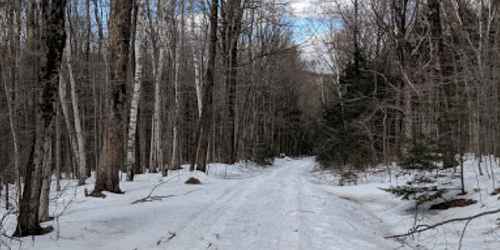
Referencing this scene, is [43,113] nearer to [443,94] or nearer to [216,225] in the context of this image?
[216,225]

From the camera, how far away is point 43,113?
20.3 ft

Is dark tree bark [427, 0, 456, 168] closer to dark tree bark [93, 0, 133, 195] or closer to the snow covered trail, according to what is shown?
the snow covered trail

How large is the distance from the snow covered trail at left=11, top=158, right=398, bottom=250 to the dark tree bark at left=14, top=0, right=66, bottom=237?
1.34ft

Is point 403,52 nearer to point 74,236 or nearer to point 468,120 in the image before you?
point 468,120

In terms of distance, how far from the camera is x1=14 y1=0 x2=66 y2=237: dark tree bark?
611 centimetres

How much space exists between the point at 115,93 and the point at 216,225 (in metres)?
5.15

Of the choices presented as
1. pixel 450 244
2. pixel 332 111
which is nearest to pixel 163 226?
pixel 450 244

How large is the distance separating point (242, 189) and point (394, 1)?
1351cm

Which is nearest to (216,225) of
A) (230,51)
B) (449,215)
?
(449,215)

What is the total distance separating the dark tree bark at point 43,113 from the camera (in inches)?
241

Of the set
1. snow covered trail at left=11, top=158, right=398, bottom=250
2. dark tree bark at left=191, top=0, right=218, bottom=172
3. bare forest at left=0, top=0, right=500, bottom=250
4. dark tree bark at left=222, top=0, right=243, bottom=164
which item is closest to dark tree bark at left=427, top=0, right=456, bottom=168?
bare forest at left=0, top=0, right=500, bottom=250

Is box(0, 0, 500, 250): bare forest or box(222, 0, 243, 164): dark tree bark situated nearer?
box(0, 0, 500, 250): bare forest

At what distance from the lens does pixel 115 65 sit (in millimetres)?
11219

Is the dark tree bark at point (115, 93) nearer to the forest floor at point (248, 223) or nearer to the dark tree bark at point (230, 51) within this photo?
the forest floor at point (248, 223)
